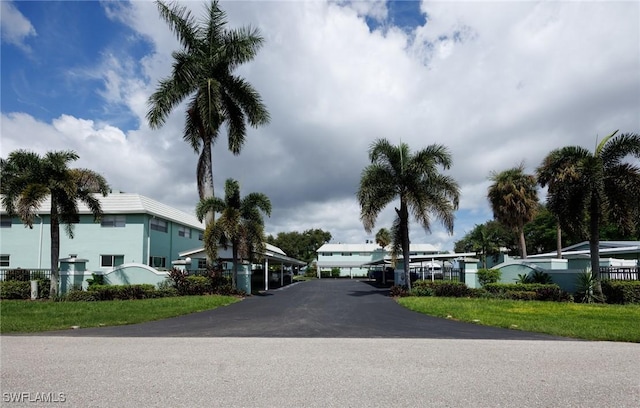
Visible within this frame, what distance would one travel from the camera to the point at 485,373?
6.36m

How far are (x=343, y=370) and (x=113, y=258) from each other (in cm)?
2651

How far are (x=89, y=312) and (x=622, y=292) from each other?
20503 millimetres

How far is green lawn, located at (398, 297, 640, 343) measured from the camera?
10.4m

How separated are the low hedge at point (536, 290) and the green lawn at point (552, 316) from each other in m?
1.84

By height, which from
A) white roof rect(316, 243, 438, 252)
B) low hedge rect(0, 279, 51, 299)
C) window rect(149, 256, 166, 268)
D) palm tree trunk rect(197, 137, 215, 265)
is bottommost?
low hedge rect(0, 279, 51, 299)

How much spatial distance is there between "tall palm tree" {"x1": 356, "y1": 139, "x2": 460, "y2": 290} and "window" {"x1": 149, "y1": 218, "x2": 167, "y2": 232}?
15.6 meters

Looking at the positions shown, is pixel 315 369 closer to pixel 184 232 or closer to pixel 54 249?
pixel 54 249

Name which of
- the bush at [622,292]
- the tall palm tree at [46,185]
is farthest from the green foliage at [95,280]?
the bush at [622,292]

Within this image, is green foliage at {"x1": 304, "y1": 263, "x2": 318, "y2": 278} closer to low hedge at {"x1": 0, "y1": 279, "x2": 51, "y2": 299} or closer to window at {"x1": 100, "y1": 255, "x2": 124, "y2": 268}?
window at {"x1": 100, "y1": 255, "x2": 124, "y2": 268}

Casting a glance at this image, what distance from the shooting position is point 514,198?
3319cm

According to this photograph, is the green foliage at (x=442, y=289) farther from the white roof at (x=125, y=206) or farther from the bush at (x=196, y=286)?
the white roof at (x=125, y=206)

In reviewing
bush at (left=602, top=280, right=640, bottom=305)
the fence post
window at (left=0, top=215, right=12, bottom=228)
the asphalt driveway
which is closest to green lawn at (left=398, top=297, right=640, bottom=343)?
the asphalt driveway

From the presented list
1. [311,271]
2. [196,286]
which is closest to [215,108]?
[196,286]

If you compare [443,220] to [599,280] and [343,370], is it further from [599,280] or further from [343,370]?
[343,370]
